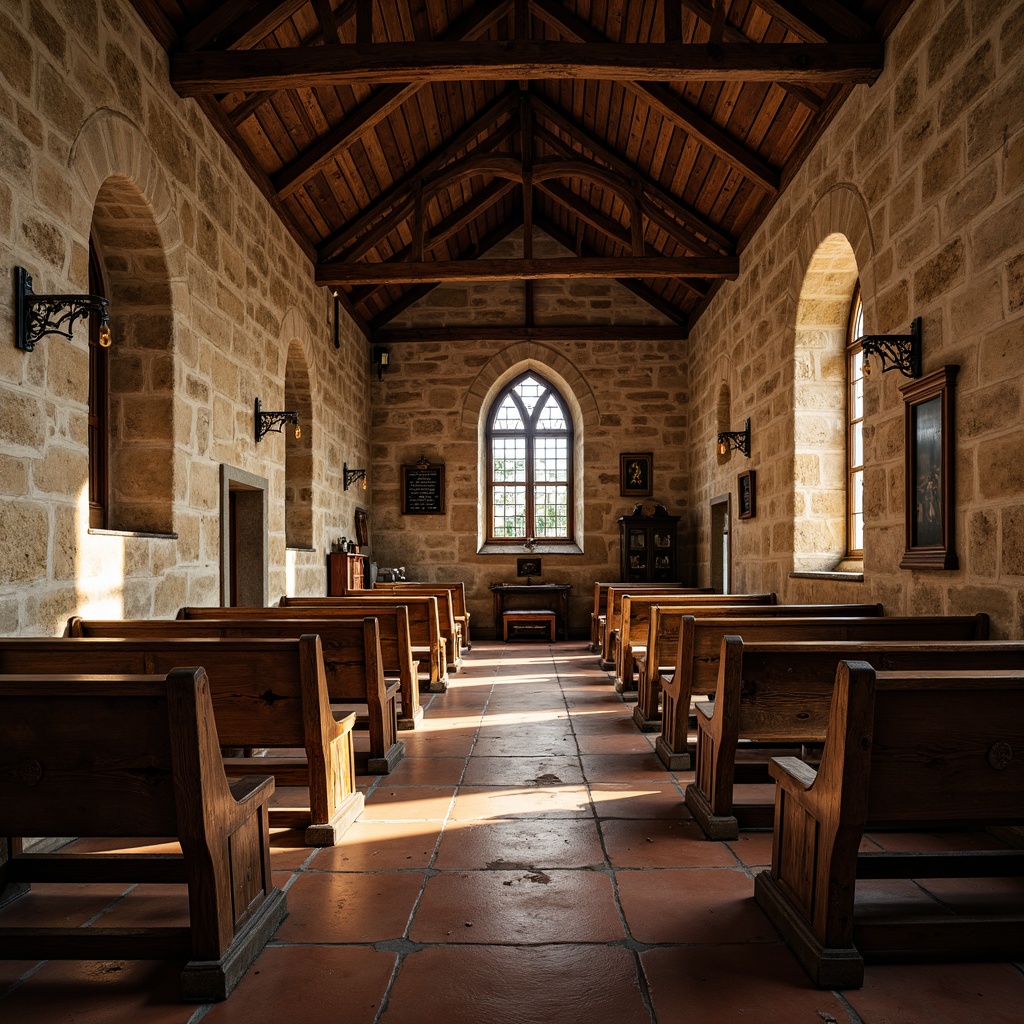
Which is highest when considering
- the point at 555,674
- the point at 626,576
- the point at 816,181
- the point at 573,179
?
the point at 573,179

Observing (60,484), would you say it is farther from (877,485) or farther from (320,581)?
(320,581)

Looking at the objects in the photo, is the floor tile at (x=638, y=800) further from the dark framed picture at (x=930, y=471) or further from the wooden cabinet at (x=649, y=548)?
the wooden cabinet at (x=649, y=548)

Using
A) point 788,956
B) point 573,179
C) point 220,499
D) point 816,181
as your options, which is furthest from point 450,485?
point 788,956

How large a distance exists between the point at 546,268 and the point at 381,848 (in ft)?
19.8

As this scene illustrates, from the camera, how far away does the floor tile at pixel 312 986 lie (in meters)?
1.85

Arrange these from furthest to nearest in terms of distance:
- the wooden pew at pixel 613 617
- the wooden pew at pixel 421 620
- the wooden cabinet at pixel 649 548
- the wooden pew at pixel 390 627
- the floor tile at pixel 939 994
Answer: the wooden cabinet at pixel 649 548
the wooden pew at pixel 613 617
the wooden pew at pixel 421 620
the wooden pew at pixel 390 627
the floor tile at pixel 939 994

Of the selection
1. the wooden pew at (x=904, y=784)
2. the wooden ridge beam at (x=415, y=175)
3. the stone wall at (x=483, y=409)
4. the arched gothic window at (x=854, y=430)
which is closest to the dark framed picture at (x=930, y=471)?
the arched gothic window at (x=854, y=430)

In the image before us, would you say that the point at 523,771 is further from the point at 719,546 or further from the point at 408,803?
the point at 719,546

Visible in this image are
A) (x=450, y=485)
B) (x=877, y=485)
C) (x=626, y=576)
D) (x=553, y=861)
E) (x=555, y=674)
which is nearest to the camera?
(x=553, y=861)

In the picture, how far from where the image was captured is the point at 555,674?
23.1ft

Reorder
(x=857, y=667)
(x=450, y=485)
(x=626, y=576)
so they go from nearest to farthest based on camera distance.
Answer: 1. (x=857, y=667)
2. (x=626, y=576)
3. (x=450, y=485)

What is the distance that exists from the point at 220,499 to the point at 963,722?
459 cm

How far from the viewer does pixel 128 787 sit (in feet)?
6.28

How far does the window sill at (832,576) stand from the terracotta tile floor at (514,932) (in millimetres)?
2058
